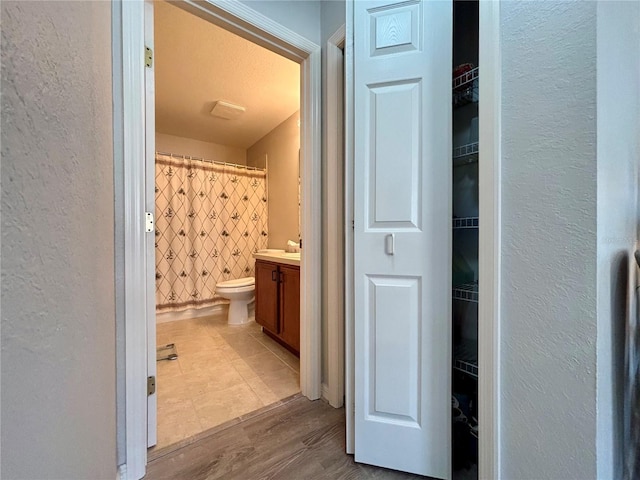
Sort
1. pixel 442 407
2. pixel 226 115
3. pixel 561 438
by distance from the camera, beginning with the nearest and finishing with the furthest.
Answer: pixel 561 438 → pixel 442 407 → pixel 226 115

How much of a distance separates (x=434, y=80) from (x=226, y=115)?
2658 mm

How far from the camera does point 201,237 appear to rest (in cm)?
320

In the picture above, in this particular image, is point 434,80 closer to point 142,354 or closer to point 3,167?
point 3,167

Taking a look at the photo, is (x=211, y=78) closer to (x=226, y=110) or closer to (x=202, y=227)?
(x=226, y=110)

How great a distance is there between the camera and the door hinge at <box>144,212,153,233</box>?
3.53 ft

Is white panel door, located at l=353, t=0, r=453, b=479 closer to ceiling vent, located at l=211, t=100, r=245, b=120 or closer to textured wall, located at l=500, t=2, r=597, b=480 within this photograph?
textured wall, located at l=500, t=2, r=597, b=480

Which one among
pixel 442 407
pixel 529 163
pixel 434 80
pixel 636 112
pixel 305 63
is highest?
pixel 305 63

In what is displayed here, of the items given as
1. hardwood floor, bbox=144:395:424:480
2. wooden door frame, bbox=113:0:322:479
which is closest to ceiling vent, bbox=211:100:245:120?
wooden door frame, bbox=113:0:322:479

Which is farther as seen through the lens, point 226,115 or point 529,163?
point 226,115

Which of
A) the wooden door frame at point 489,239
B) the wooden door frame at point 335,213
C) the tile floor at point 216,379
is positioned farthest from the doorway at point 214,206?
the wooden door frame at point 489,239

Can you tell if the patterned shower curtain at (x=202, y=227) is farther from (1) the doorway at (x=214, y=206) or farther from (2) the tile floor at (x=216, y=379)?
(2) the tile floor at (x=216, y=379)

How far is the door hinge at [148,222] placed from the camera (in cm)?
108

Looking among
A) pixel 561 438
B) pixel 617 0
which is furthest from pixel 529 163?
pixel 561 438

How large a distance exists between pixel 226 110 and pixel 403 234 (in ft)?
8.88
